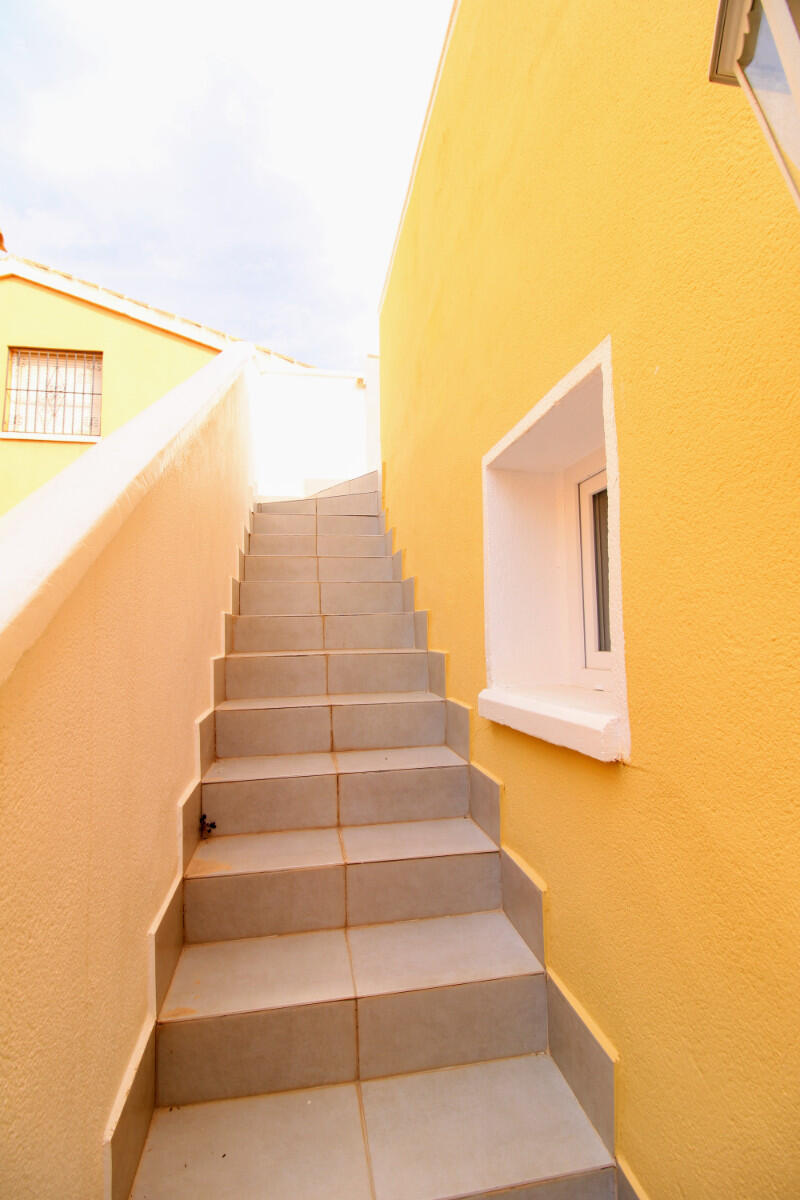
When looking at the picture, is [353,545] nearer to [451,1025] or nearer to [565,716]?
[565,716]

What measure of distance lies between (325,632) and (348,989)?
1839 millimetres

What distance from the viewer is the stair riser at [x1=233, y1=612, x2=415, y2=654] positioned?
9.73ft

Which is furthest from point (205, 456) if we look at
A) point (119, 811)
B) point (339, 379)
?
point (339, 379)

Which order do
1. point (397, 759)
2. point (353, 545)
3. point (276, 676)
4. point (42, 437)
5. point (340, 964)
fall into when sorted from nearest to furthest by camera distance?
point (340, 964) → point (397, 759) → point (276, 676) → point (353, 545) → point (42, 437)

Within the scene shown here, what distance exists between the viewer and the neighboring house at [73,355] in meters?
7.31

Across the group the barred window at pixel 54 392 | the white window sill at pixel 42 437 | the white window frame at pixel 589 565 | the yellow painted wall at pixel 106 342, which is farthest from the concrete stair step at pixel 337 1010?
the barred window at pixel 54 392

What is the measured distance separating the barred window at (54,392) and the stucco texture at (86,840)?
7.10 m

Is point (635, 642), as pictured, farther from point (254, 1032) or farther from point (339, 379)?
point (339, 379)

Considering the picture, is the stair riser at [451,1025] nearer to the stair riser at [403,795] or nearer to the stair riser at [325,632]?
the stair riser at [403,795]

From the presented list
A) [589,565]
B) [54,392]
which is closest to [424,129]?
[589,565]

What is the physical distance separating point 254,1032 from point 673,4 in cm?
246

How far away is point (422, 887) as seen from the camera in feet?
6.08

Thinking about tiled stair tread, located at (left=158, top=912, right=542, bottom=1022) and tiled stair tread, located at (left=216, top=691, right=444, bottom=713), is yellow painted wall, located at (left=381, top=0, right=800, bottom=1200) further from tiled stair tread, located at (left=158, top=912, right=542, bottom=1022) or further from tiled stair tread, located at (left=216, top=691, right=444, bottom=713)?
tiled stair tread, located at (left=216, top=691, right=444, bottom=713)

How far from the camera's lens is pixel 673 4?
1.02 m
